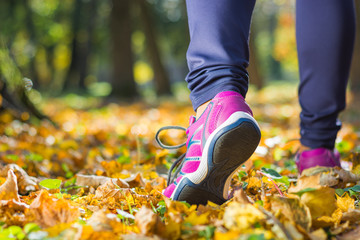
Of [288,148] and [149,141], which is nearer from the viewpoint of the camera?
[288,148]

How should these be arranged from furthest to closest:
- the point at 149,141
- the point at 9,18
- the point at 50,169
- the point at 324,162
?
1. the point at 9,18
2. the point at 149,141
3. the point at 50,169
4. the point at 324,162

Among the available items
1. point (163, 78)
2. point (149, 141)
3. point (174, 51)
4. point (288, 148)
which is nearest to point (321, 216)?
point (288, 148)

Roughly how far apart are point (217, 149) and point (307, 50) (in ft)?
2.90

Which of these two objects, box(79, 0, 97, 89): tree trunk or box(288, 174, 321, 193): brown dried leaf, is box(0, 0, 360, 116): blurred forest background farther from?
box(288, 174, 321, 193): brown dried leaf

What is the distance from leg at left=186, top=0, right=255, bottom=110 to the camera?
1.27 meters

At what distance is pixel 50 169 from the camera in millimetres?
2260

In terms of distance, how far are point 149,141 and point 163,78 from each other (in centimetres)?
1022

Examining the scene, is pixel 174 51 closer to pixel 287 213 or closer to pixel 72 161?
pixel 72 161

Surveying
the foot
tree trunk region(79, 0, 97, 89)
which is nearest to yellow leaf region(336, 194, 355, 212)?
the foot

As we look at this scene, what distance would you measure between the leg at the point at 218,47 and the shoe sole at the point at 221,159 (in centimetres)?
17

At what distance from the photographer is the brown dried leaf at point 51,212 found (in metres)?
1.01

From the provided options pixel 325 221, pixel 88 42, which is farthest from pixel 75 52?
pixel 325 221

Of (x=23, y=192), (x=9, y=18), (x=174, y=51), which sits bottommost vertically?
(x=174, y=51)

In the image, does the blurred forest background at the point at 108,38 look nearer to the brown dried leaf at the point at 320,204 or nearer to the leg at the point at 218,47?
the leg at the point at 218,47
